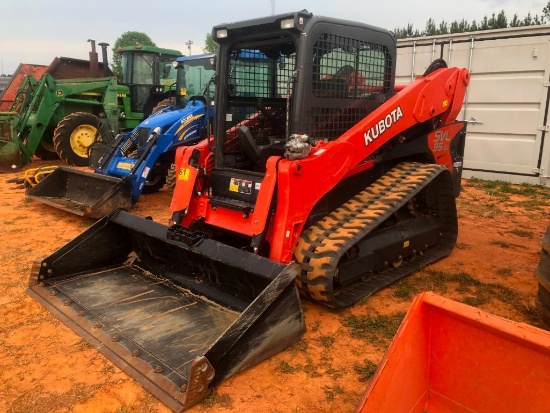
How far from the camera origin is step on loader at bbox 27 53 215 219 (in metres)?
6.11

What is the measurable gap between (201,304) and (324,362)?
1037 millimetres

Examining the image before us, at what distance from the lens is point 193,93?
8.26 m

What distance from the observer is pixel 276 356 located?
304cm

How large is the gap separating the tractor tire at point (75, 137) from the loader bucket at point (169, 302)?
6991 mm

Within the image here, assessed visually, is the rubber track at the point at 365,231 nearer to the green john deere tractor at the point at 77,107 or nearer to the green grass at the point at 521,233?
the green grass at the point at 521,233

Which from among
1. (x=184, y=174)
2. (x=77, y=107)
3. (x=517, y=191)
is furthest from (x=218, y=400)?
(x=77, y=107)

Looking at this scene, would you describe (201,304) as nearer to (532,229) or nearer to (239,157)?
(239,157)

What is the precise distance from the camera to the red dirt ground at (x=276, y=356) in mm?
2596

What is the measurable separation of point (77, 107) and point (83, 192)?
19.4 feet

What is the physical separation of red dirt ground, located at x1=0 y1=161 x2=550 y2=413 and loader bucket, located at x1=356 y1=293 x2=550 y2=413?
47 cm

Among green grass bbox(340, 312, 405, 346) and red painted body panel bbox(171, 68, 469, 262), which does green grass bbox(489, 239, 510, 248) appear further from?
green grass bbox(340, 312, 405, 346)

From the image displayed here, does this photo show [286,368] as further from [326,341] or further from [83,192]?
[83,192]

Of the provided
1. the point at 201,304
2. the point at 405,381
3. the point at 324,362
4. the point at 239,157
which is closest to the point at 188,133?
the point at 239,157

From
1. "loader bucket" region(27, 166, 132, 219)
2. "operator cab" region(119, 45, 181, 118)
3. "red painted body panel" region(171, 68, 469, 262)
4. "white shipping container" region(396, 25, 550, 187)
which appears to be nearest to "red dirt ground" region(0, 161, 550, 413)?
"loader bucket" region(27, 166, 132, 219)
